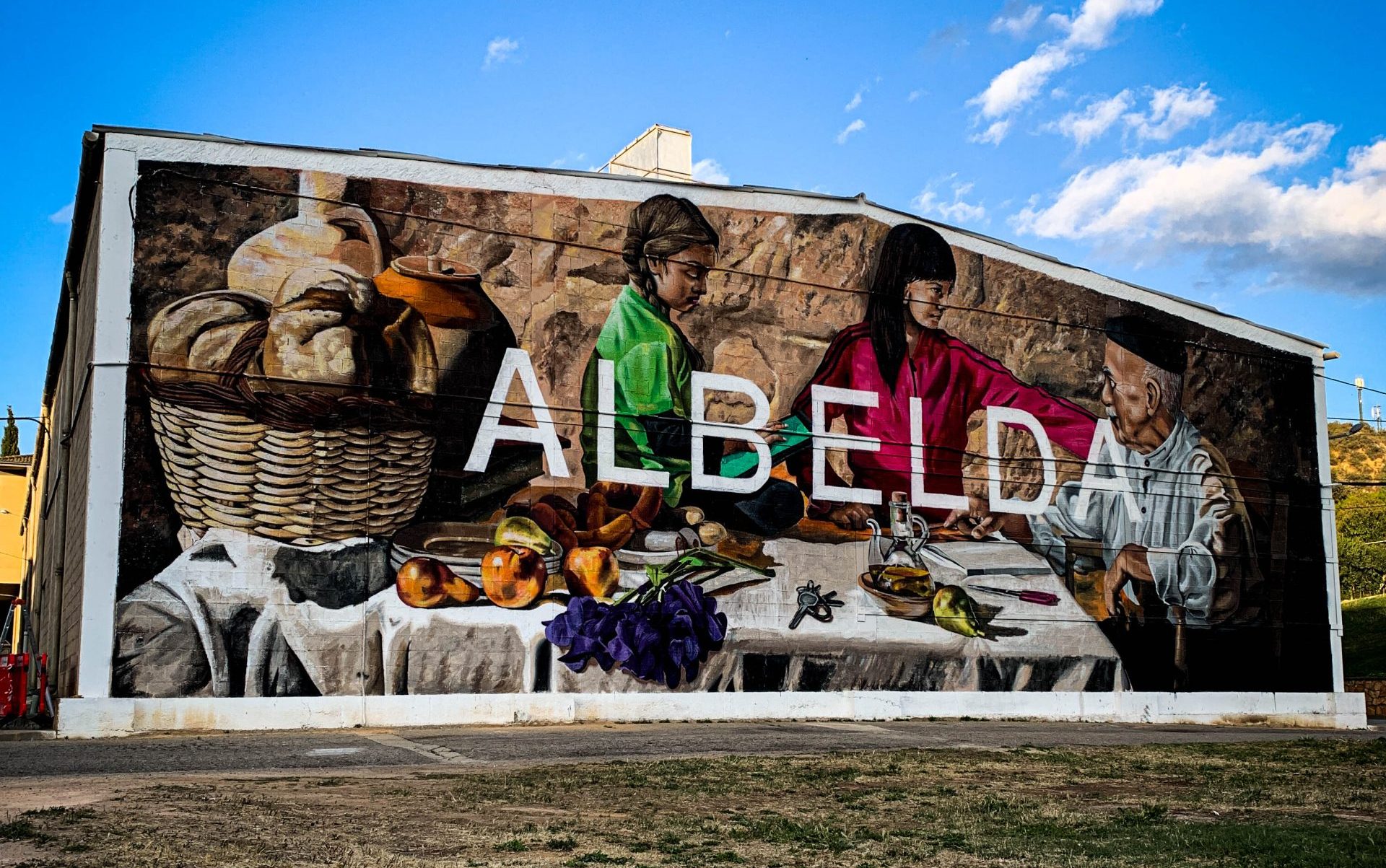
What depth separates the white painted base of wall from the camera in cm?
1933

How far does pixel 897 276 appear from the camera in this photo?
26.8 m

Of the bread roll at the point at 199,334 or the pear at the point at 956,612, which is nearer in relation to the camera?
the bread roll at the point at 199,334

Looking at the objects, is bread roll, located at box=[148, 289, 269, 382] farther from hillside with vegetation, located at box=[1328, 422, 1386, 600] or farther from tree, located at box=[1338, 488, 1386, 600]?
tree, located at box=[1338, 488, 1386, 600]

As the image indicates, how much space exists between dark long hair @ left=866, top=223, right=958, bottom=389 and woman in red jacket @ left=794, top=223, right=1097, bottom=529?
15 mm

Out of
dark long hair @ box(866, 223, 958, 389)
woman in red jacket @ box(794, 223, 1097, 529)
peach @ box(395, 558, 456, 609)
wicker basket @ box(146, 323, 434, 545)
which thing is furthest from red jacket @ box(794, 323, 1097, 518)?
wicker basket @ box(146, 323, 434, 545)

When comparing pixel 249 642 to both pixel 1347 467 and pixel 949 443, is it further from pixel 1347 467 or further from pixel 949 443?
pixel 1347 467

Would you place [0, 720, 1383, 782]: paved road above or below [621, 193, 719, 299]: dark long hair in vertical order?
below

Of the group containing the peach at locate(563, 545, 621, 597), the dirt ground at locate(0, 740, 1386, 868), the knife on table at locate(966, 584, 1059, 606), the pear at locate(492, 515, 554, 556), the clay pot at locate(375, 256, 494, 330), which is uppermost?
the clay pot at locate(375, 256, 494, 330)

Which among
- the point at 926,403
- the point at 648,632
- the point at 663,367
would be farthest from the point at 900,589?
the point at 663,367

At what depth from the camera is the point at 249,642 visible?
2006 cm

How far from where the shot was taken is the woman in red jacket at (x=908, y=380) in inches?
1013

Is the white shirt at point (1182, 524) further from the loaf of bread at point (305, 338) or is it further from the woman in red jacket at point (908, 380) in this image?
the loaf of bread at point (305, 338)

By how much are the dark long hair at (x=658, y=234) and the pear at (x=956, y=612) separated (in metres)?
8.11

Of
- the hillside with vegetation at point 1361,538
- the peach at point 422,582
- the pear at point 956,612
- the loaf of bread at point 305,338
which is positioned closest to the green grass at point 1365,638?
the hillside with vegetation at point 1361,538
